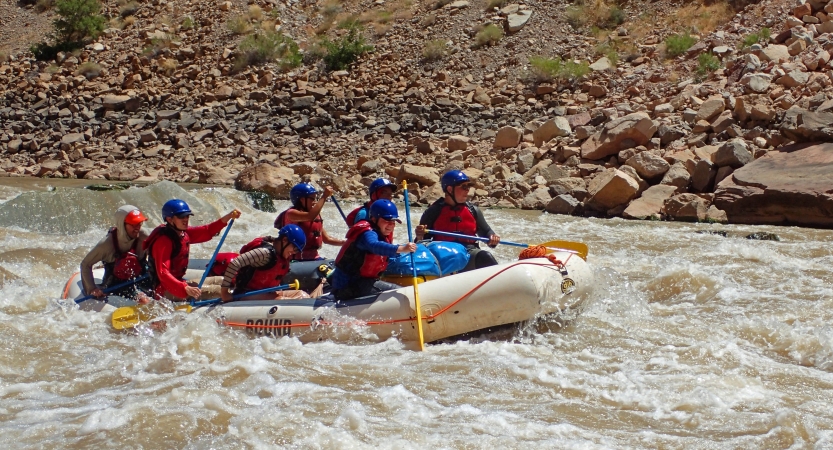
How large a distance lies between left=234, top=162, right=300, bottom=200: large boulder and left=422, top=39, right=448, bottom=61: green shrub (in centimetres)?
615

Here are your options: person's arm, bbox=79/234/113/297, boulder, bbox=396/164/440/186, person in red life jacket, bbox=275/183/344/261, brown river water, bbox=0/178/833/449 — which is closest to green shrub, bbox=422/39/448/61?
boulder, bbox=396/164/440/186

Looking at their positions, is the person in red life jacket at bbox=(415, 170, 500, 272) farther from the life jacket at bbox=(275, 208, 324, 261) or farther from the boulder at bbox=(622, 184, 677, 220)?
the boulder at bbox=(622, 184, 677, 220)

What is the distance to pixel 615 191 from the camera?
12.0 m

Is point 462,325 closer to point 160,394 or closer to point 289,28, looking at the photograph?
point 160,394

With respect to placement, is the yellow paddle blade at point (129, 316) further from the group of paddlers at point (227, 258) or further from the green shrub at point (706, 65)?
the green shrub at point (706, 65)

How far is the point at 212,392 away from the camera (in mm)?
4898

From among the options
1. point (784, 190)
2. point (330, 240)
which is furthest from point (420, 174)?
point (330, 240)

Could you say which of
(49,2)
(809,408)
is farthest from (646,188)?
(49,2)

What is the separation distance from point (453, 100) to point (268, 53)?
5930 millimetres

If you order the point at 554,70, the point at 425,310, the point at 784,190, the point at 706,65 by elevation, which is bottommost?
the point at 784,190

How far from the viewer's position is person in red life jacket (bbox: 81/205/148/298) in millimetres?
6297

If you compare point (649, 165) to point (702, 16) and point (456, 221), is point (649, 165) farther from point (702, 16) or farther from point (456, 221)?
point (702, 16)

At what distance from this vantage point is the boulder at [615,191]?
1196 centimetres

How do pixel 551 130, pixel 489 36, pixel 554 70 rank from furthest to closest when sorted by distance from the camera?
pixel 489 36 → pixel 554 70 → pixel 551 130
